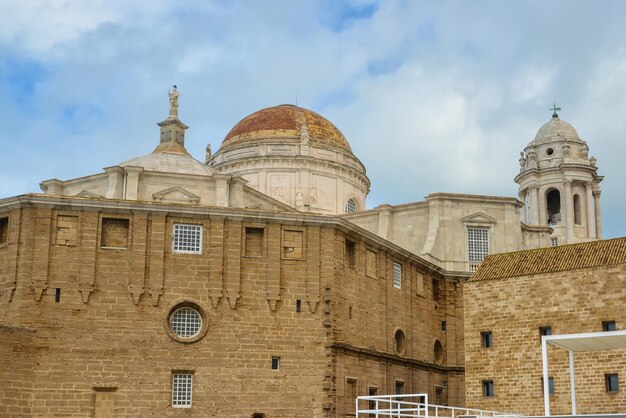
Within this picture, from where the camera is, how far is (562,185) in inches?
2761

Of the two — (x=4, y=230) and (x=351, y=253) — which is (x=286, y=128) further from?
(x=4, y=230)

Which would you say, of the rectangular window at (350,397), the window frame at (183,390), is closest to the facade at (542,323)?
the rectangular window at (350,397)

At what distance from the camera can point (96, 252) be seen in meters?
36.0

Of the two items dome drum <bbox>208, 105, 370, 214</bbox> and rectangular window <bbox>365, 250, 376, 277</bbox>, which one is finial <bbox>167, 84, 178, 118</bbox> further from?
rectangular window <bbox>365, 250, 376, 277</bbox>

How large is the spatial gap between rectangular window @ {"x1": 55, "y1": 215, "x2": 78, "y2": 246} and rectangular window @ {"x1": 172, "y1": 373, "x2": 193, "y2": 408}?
6.65 m

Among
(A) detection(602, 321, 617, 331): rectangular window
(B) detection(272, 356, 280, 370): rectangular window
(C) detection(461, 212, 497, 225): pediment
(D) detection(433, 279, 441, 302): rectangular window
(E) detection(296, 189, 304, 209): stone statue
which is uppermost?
(E) detection(296, 189, 304, 209): stone statue

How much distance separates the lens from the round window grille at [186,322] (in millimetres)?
36375

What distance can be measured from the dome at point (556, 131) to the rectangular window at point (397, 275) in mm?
31009

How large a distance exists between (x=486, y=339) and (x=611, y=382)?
18.6 ft

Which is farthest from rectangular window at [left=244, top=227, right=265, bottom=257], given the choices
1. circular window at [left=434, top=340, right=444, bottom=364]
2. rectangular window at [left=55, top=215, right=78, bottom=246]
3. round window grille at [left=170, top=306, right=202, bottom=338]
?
circular window at [left=434, top=340, right=444, bottom=364]

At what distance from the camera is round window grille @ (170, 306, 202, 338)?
36.4 metres

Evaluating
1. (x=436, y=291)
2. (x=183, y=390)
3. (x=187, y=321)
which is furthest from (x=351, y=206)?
(x=183, y=390)

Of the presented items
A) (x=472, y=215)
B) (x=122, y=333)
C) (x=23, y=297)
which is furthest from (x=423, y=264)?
(x=23, y=297)

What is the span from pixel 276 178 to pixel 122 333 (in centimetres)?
2852
